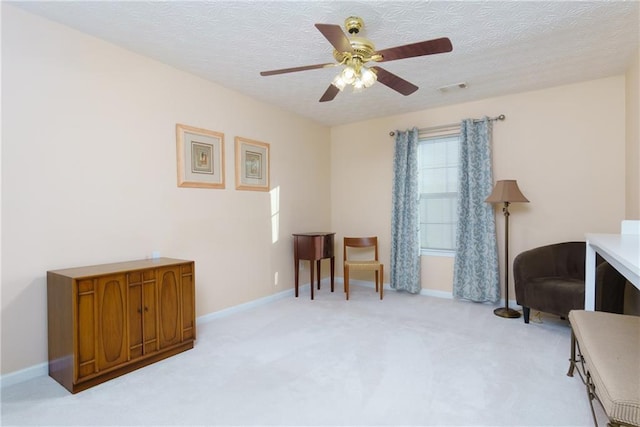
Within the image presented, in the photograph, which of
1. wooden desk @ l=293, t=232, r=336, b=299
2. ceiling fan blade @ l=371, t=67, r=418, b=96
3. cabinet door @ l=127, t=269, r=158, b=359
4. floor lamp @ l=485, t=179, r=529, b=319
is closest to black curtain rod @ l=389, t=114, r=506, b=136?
floor lamp @ l=485, t=179, r=529, b=319

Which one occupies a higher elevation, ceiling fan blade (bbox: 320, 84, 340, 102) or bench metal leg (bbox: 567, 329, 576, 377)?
ceiling fan blade (bbox: 320, 84, 340, 102)

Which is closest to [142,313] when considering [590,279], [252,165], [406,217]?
[252,165]

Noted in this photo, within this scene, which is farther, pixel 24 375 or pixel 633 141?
pixel 633 141

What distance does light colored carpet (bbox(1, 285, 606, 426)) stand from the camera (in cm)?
186

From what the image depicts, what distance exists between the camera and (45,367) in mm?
2361

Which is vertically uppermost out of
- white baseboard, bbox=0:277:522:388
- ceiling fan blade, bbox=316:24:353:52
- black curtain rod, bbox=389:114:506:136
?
black curtain rod, bbox=389:114:506:136

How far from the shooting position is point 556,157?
373 cm

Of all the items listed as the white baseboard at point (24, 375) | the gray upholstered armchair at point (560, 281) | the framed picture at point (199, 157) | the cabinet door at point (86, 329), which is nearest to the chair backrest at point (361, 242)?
the gray upholstered armchair at point (560, 281)

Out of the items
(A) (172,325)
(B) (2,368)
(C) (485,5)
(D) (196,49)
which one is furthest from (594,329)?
(B) (2,368)

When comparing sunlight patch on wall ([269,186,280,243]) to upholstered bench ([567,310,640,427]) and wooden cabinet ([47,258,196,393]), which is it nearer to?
wooden cabinet ([47,258,196,393])

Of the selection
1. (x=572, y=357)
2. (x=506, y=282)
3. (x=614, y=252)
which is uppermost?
(x=614, y=252)

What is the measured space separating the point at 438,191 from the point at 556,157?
4.39 ft

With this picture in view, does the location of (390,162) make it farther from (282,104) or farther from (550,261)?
(550,261)

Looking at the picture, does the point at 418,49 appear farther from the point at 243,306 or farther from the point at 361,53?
the point at 243,306
